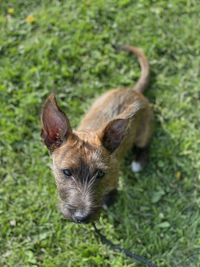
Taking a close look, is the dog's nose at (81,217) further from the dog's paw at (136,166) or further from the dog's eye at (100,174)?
the dog's paw at (136,166)

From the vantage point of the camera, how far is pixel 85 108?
22.4 feet

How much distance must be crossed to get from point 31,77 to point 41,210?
6.39 feet

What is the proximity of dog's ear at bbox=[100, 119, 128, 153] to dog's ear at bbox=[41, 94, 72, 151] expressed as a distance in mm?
360

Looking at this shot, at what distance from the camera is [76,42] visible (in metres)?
7.34

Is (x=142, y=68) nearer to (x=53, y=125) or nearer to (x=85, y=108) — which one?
(x=85, y=108)

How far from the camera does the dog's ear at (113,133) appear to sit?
492 cm

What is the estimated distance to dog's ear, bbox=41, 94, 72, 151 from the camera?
15.5 ft

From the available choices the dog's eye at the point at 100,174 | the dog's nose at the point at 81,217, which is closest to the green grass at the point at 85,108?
the dog's nose at the point at 81,217

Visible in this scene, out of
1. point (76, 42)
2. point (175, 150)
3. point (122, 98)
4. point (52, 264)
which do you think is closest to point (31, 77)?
point (76, 42)

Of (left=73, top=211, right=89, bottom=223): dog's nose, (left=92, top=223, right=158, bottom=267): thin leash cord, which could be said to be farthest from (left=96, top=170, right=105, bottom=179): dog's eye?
(left=92, top=223, right=158, bottom=267): thin leash cord

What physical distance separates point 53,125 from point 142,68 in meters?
2.36

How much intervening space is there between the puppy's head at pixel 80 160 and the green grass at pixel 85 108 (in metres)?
0.99

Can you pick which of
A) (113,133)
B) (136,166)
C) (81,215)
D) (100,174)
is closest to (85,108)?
(136,166)

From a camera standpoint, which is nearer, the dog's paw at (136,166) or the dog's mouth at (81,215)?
the dog's mouth at (81,215)
